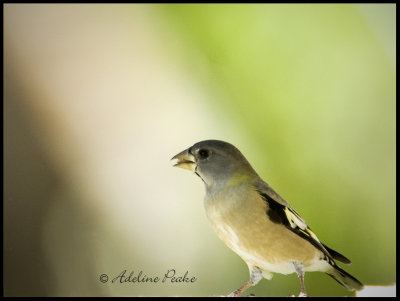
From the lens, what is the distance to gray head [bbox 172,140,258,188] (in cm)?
224

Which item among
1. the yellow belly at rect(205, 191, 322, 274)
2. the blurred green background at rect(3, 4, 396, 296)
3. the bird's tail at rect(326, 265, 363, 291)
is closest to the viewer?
the yellow belly at rect(205, 191, 322, 274)

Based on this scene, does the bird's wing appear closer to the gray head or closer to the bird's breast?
the bird's breast

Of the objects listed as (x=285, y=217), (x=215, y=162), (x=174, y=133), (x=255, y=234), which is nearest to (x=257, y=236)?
(x=255, y=234)

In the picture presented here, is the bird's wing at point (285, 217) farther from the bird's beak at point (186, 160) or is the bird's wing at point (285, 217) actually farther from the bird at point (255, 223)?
the bird's beak at point (186, 160)

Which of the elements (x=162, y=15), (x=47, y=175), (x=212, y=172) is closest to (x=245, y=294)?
(x=212, y=172)

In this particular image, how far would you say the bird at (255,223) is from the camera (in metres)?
2.09

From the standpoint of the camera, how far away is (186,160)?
2293mm

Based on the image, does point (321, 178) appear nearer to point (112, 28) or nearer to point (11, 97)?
point (112, 28)

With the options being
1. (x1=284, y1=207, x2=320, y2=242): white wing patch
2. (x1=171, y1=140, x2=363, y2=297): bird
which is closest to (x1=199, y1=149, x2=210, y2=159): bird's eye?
(x1=171, y1=140, x2=363, y2=297): bird

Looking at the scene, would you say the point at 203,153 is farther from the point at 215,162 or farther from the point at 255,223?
the point at 255,223

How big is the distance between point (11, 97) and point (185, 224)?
45.6 inches

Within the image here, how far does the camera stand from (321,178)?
256cm

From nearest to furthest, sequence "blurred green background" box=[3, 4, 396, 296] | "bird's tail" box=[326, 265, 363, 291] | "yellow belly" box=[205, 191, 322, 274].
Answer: "yellow belly" box=[205, 191, 322, 274] < "bird's tail" box=[326, 265, 363, 291] < "blurred green background" box=[3, 4, 396, 296]

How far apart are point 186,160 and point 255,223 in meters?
0.45
